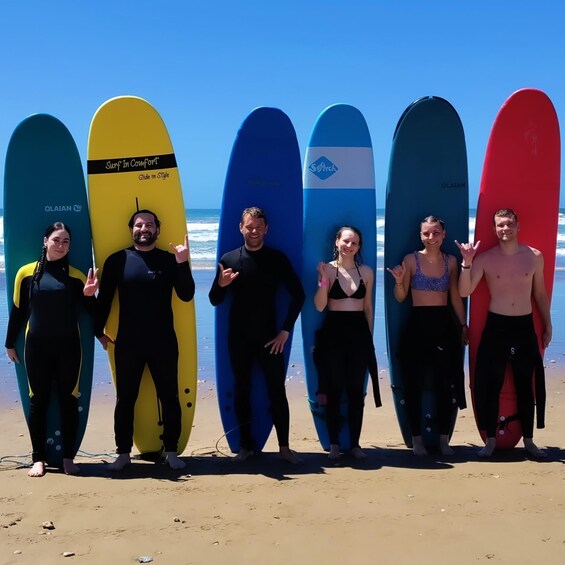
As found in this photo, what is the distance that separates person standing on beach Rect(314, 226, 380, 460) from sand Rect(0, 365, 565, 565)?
11.1 inches

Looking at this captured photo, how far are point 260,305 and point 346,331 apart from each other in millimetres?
522

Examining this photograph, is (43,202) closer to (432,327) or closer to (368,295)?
(368,295)

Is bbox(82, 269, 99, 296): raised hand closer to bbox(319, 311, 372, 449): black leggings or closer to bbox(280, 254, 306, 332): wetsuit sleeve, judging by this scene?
bbox(280, 254, 306, 332): wetsuit sleeve

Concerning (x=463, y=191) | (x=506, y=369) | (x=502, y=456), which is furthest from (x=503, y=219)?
(x=502, y=456)

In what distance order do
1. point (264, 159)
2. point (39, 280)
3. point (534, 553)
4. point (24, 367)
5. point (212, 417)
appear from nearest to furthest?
point (534, 553)
point (39, 280)
point (24, 367)
point (264, 159)
point (212, 417)

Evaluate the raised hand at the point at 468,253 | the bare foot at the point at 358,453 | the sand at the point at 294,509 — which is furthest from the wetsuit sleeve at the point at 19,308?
the raised hand at the point at 468,253

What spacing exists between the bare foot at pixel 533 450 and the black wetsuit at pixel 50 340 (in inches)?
103

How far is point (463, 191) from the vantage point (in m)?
4.35

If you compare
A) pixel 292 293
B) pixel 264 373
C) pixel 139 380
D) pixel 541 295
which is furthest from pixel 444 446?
pixel 139 380

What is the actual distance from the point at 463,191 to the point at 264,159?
4.29ft

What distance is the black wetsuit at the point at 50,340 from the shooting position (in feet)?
11.9

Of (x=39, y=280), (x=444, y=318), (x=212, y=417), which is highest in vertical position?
(x=39, y=280)

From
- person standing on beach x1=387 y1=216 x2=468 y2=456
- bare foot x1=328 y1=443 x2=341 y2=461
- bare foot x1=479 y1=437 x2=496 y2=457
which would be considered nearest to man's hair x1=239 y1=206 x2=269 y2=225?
person standing on beach x1=387 y1=216 x2=468 y2=456

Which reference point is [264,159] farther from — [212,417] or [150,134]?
[212,417]
